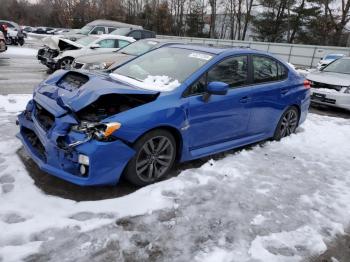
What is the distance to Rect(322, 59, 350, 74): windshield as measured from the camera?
1049 centimetres

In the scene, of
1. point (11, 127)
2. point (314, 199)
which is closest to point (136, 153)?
point (314, 199)

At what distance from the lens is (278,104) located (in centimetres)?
597

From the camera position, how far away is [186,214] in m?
3.70

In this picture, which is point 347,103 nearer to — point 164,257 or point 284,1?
point 164,257

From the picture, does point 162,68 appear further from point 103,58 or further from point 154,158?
point 103,58

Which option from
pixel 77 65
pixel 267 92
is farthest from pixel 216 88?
pixel 77 65

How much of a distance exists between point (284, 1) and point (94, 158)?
46263mm

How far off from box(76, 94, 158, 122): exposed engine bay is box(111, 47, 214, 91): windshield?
0.90ft

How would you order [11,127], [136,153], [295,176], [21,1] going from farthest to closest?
[21,1] < [11,127] < [295,176] < [136,153]

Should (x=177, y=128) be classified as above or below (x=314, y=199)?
above

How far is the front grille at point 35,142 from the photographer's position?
4.03 metres

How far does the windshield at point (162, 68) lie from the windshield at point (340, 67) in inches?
277

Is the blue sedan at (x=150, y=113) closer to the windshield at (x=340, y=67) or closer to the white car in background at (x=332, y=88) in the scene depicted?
the white car in background at (x=332, y=88)

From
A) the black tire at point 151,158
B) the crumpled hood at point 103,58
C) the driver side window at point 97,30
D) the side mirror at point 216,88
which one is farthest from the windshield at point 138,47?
the driver side window at point 97,30
